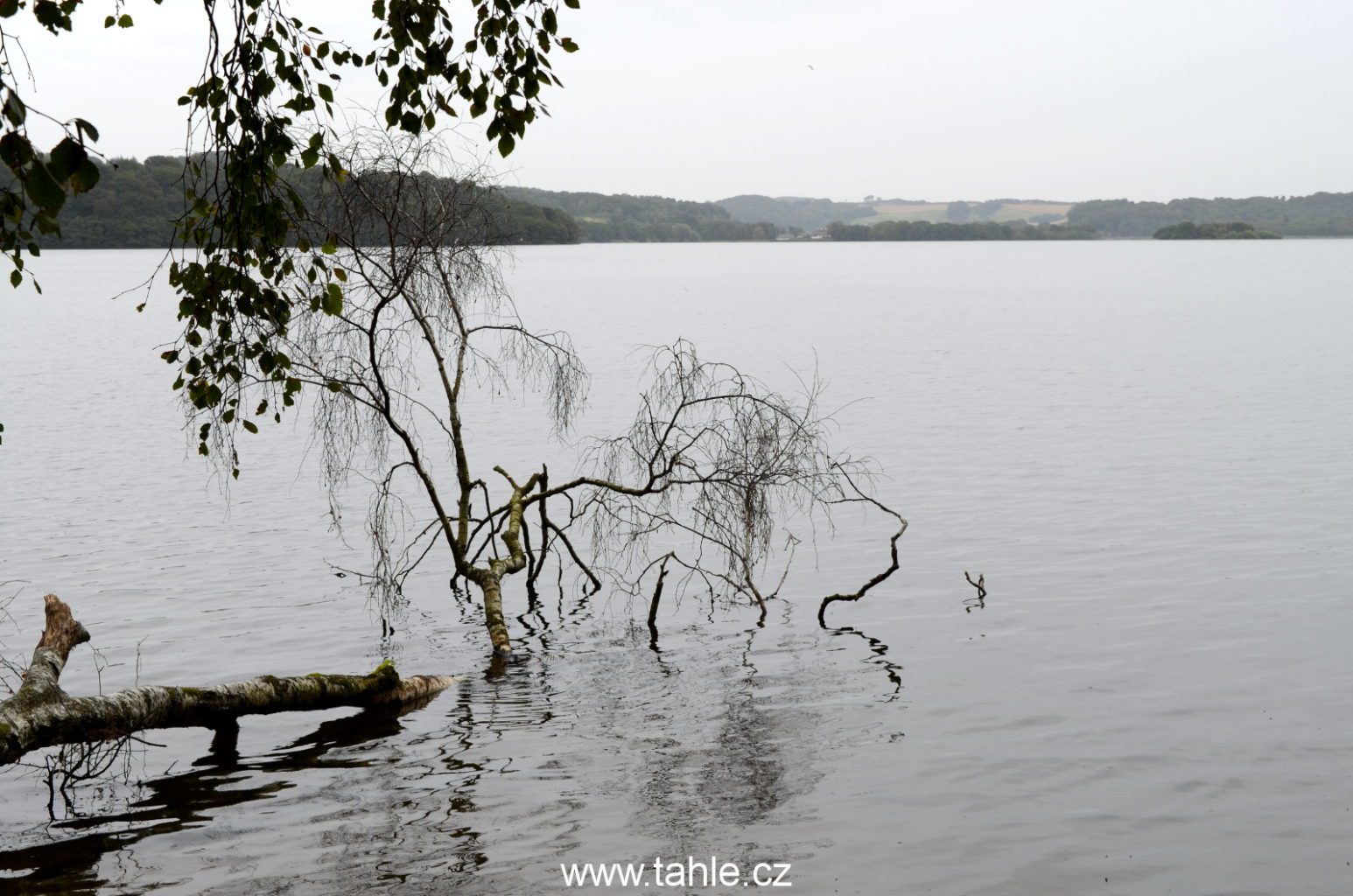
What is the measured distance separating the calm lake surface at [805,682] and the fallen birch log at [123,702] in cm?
54

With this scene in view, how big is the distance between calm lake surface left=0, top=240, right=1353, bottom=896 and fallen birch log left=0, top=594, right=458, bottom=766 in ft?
1.76

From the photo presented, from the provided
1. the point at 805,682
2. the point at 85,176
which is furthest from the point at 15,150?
the point at 805,682

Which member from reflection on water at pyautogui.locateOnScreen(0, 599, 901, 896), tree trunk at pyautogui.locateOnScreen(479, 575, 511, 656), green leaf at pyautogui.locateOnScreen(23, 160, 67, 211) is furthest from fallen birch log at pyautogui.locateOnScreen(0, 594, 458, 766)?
green leaf at pyautogui.locateOnScreen(23, 160, 67, 211)

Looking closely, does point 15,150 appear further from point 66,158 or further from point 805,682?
point 805,682

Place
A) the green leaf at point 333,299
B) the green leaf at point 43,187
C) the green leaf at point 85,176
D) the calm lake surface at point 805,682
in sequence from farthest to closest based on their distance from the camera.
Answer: the calm lake surface at point 805,682, the green leaf at point 333,299, the green leaf at point 85,176, the green leaf at point 43,187

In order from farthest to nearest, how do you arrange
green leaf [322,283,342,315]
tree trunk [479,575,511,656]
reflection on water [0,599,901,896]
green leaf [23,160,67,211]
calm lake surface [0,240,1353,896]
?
tree trunk [479,575,511,656] → calm lake surface [0,240,1353,896] → reflection on water [0,599,901,896] → green leaf [322,283,342,315] → green leaf [23,160,67,211]

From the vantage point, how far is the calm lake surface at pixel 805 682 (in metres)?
9.04

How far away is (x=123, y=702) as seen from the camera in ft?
30.1

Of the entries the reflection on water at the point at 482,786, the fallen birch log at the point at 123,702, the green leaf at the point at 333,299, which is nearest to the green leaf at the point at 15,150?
the green leaf at the point at 333,299

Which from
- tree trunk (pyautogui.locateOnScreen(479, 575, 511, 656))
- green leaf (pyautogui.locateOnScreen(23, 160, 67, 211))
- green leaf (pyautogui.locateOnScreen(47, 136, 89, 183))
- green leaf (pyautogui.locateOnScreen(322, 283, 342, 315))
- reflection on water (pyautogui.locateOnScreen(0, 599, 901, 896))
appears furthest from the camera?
tree trunk (pyautogui.locateOnScreen(479, 575, 511, 656))

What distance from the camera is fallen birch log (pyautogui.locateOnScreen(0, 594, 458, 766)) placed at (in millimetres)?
8625

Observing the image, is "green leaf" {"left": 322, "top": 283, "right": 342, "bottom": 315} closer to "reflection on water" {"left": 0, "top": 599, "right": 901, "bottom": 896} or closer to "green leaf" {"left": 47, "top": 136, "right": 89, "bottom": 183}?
"green leaf" {"left": 47, "top": 136, "right": 89, "bottom": 183}

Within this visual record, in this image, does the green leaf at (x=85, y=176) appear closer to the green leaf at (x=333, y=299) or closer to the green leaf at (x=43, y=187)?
the green leaf at (x=43, y=187)

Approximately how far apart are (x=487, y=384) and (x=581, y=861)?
109 ft
